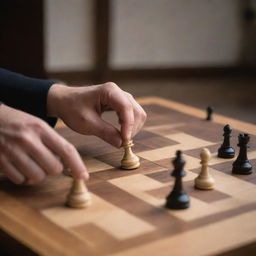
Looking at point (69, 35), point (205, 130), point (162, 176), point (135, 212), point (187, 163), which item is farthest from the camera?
point (69, 35)

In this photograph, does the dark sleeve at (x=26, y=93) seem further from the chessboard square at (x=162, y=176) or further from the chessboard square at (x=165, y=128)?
the chessboard square at (x=162, y=176)

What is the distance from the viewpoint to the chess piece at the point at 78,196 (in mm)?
1102

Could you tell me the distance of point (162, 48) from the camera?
5875 millimetres

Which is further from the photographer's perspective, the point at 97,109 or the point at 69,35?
the point at 69,35

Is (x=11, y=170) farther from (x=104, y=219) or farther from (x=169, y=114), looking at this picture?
(x=169, y=114)

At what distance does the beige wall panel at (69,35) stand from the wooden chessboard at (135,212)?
149 inches

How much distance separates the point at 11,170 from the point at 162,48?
15.9ft

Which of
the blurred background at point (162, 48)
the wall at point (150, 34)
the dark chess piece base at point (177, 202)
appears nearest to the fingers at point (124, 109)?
the dark chess piece base at point (177, 202)

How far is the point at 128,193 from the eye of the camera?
3.91ft

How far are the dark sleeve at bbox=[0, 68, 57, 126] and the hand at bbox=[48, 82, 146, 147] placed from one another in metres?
0.04

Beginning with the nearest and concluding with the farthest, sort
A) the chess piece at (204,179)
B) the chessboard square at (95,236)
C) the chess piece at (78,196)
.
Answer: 1. the chessboard square at (95,236)
2. the chess piece at (78,196)
3. the chess piece at (204,179)

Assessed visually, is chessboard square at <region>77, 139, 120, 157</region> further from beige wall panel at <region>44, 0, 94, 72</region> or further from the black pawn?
beige wall panel at <region>44, 0, 94, 72</region>

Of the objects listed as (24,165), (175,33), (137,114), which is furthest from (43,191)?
(175,33)

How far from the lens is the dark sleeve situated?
62.7 inches
